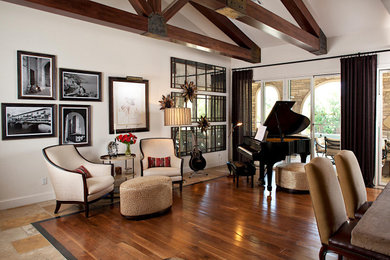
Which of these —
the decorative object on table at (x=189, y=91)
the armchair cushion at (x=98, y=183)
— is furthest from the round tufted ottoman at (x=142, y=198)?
the decorative object on table at (x=189, y=91)

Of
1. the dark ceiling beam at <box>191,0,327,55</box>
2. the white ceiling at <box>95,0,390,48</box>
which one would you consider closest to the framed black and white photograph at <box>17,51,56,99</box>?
the white ceiling at <box>95,0,390,48</box>

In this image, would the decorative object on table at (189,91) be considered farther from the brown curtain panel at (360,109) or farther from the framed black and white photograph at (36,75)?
the brown curtain panel at (360,109)

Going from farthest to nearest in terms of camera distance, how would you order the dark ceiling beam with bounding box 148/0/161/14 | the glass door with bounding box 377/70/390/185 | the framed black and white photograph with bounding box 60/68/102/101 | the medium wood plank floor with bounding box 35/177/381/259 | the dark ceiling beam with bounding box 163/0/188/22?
1. the glass door with bounding box 377/70/390/185
2. the framed black and white photograph with bounding box 60/68/102/101
3. the dark ceiling beam with bounding box 163/0/188/22
4. the dark ceiling beam with bounding box 148/0/161/14
5. the medium wood plank floor with bounding box 35/177/381/259

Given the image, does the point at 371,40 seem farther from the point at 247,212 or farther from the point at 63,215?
the point at 63,215

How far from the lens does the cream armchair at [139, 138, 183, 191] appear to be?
5.01 metres

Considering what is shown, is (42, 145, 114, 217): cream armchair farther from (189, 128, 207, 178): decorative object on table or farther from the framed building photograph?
(189, 128, 207, 178): decorative object on table

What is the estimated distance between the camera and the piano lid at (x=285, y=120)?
210 inches

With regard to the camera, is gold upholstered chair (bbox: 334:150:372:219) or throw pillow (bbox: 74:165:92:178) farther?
throw pillow (bbox: 74:165:92:178)

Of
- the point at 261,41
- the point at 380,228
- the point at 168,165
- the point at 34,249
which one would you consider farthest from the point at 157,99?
the point at 380,228

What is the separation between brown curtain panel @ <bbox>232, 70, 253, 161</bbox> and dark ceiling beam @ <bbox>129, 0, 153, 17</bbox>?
12.4 feet

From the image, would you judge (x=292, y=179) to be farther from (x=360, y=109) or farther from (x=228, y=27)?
(x=228, y=27)

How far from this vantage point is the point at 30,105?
4.45m

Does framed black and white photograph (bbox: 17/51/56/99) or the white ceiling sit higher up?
the white ceiling

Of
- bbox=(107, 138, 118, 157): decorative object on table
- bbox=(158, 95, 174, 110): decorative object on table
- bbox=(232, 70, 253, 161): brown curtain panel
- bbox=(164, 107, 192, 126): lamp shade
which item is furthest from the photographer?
bbox=(232, 70, 253, 161): brown curtain panel
